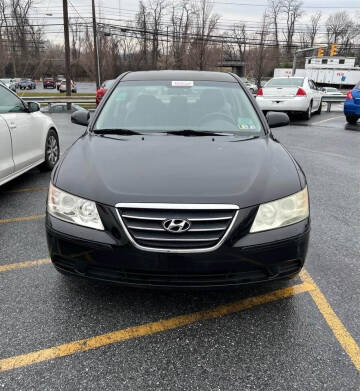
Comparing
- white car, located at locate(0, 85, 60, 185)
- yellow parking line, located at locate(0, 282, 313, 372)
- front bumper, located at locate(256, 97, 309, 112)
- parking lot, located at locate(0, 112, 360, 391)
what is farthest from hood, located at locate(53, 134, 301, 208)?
front bumper, located at locate(256, 97, 309, 112)

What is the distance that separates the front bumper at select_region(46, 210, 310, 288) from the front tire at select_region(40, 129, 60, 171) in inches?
156

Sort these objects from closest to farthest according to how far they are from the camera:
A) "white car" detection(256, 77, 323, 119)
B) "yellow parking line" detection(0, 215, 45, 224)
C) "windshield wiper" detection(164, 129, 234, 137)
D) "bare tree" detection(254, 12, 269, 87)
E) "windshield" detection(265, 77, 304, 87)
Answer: "windshield wiper" detection(164, 129, 234, 137) → "yellow parking line" detection(0, 215, 45, 224) → "white car" detection(256, 77, 323, 119) → "windshield" detection(265, 77, 304, 87) → "bare tree" detection(254, 12, 269, 87)

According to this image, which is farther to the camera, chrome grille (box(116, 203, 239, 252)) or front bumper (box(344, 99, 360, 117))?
front bumper (box(344, 99, 360, 117))

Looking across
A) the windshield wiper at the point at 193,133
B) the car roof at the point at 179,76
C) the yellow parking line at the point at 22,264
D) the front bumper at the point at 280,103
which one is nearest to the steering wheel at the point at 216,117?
the windshield wiper at the point at 193,133

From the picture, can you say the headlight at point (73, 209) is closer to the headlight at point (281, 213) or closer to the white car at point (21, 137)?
the headlight at point (281, 213)

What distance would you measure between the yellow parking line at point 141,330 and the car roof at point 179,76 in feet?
7.63

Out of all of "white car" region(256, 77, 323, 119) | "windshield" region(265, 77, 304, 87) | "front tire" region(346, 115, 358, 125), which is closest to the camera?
"front tire" region(346, 115, 358, 125)

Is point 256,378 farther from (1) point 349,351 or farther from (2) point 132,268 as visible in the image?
(2) point 132,268

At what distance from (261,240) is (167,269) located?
576mm

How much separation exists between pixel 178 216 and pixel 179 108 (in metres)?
1.75

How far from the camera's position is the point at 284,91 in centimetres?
1274

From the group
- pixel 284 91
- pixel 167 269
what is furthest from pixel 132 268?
pixel 284 91

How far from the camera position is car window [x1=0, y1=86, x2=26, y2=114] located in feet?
15.6

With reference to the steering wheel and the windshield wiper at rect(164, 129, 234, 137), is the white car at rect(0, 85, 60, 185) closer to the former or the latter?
the windshield wiper at rect(164, 129, 234, 137)
